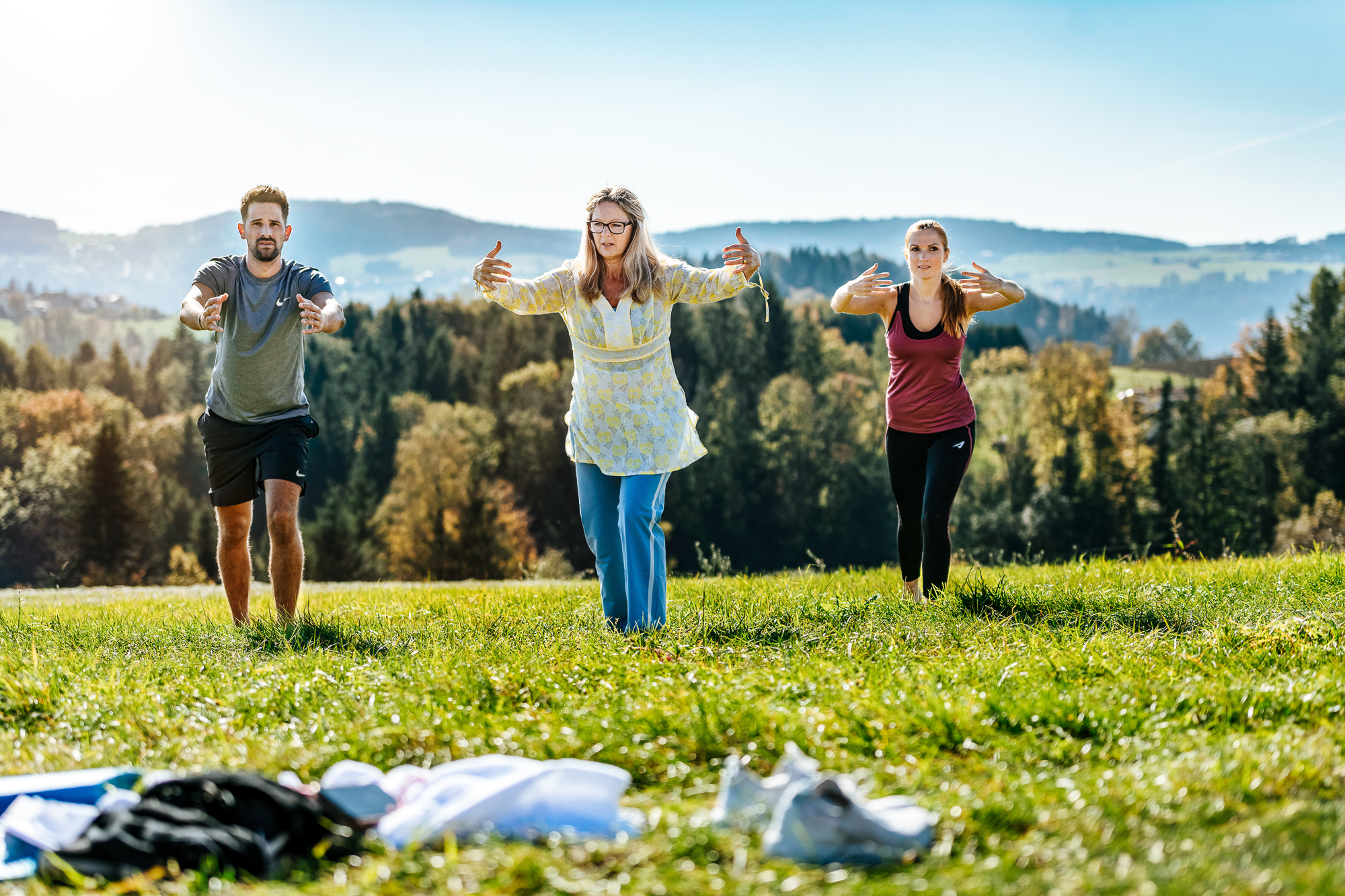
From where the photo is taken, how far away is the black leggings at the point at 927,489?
7.12 metres

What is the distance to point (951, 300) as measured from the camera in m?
7.39

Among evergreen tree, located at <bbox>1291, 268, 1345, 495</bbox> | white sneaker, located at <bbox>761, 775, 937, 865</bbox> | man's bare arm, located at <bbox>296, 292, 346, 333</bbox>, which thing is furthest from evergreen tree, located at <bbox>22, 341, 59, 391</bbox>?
white sneaker, located at <bbox>761, 775, 937, 865</bbox>

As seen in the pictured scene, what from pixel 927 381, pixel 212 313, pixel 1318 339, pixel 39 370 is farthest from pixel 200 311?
pixel 39 370

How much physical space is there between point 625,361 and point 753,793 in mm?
3727

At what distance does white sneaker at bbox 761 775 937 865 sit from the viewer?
114 inches

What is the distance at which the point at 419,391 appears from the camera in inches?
3228

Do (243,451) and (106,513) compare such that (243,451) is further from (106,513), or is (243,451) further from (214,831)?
(106,513)

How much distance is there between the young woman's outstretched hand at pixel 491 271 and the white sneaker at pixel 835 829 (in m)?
4.20

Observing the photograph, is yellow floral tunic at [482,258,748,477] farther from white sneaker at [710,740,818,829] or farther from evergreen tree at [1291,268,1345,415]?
evergreen tree at [1291,268,1345,415]

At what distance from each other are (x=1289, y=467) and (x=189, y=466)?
67838 millimetres

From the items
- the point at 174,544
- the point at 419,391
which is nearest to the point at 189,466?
the point at 174,544

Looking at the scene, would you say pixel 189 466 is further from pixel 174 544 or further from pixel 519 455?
pixel 519 455

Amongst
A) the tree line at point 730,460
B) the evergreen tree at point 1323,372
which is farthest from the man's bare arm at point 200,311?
the evergreen tree at point 1323,372

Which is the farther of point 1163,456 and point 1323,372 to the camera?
point 1323,372
